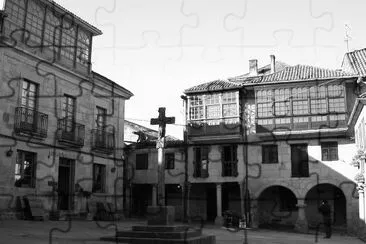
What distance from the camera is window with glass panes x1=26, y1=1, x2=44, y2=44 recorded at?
1936 centimetres

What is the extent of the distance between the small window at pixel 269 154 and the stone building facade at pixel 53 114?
886cm

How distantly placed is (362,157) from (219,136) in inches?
436

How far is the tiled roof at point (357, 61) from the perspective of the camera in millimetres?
26578

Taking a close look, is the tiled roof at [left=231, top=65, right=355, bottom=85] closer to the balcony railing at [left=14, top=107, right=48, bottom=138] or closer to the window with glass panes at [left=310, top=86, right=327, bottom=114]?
the window with glass panes at [left=310, top=86, right=327, bottom=114]

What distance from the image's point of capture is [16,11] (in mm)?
18625

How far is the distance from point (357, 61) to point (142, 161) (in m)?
15.1

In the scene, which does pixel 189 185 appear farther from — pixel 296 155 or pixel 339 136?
pixel 339 136

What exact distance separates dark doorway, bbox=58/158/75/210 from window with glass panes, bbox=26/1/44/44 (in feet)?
18.5

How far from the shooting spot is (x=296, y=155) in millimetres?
27516

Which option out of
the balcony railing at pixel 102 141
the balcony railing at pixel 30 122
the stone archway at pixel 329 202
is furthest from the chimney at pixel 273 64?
the balcony railing at pixel 30 122

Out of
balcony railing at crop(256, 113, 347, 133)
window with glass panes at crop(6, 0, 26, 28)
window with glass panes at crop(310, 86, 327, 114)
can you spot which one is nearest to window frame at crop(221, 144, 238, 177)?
balcony railing at crop(256, 113, 347, 133)

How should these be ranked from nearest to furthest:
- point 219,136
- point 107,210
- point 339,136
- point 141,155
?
1. point 107,210
2. point 339,136
3. point 219,136
4. point 141,155

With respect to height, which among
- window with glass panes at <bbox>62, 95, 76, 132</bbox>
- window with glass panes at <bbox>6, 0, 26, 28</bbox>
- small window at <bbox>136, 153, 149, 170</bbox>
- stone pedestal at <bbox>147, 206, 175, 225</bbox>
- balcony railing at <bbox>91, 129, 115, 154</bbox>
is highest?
window with glass panes at <bbox>6, 0, 26, 28</bbox>

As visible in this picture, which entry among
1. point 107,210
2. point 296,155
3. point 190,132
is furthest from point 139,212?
point 296,155
